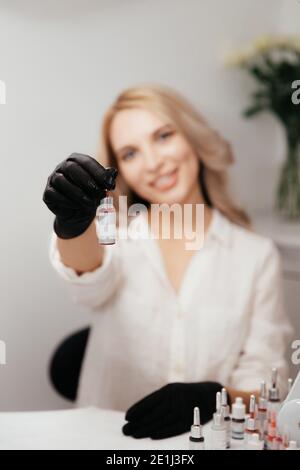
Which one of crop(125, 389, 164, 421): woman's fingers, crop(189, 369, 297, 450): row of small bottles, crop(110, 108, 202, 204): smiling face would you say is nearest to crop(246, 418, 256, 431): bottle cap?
crop(189, 369, 297, 450): row of small bottles

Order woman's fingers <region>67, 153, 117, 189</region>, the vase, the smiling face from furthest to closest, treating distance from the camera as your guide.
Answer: the vase
the smiling face
woman's fingers <region>67, 153, 117, 189</region>

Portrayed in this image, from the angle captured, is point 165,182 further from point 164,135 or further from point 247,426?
point 247,426

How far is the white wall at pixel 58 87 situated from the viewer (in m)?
0.88

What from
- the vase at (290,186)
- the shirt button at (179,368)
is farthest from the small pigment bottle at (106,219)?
the vase at (290,186)

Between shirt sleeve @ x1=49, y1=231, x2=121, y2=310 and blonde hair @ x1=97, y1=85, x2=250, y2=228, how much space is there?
101 millimetres

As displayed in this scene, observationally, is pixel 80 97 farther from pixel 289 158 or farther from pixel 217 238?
pixel 289 158

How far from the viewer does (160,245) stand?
1117mm

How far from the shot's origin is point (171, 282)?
44.6 inches

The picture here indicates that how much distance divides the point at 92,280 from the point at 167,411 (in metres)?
0.22

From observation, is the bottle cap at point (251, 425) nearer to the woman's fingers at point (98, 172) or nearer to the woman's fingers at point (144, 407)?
the woman's fingers at point (144, 407)

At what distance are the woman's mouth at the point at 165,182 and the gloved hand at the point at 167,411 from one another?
0.96 feet

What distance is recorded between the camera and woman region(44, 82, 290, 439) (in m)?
1.04

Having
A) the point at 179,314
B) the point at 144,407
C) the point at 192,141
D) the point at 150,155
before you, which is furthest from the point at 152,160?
the point at 144,407

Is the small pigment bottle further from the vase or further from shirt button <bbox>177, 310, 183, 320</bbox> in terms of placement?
the vase
